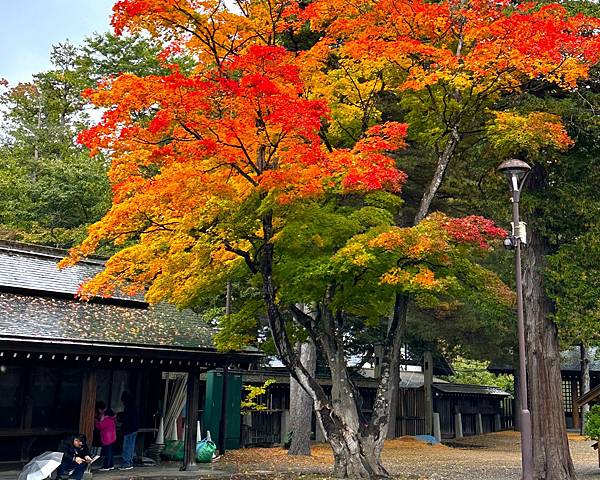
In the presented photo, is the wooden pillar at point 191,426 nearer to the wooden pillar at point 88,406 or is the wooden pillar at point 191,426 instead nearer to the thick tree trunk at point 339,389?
the wooden pillar at point 88,406

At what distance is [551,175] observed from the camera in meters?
16.0

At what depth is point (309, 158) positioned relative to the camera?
13234 millimetres

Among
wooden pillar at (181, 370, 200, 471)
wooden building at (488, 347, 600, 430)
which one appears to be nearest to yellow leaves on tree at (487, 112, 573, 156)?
wooden pillar at (181, 370, 200, 471)

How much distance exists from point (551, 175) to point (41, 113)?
35283 mm

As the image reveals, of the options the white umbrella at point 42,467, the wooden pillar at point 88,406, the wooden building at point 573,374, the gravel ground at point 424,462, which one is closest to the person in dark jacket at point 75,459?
the white umbrella at point 42,467

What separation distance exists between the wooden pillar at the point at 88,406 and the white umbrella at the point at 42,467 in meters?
1.27

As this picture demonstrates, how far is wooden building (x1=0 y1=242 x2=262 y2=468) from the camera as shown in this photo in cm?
1366

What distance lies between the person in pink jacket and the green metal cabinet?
4865 mm

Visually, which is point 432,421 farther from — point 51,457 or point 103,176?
point 51,457

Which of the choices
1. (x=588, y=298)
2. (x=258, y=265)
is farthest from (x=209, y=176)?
(x=588, y=298)

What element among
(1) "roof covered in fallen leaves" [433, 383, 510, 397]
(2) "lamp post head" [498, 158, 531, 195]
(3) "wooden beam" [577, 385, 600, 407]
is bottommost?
(3) "wooden beam" [577, 385, 600, 407]

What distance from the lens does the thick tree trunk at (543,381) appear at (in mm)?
14992

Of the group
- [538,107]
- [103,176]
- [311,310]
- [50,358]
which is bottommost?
[50,358]

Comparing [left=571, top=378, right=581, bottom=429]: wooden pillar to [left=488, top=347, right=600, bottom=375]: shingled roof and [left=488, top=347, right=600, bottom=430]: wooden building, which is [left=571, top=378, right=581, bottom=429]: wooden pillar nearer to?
[left=488, top=347, right=600, bottom=430]: wooden building
